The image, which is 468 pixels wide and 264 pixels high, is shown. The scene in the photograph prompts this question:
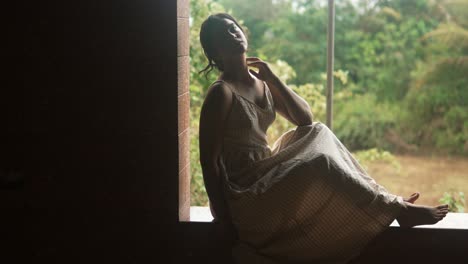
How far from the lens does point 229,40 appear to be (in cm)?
233

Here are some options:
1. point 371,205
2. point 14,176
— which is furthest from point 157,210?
point 371,205

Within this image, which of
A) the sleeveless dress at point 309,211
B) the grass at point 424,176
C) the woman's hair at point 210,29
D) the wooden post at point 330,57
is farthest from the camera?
the grass at point 424,176

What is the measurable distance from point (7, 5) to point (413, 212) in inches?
60.6

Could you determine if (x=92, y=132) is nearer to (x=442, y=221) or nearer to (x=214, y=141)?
(x=214, y=141)

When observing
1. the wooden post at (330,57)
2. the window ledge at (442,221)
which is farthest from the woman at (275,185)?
the wooden post at (330,57)

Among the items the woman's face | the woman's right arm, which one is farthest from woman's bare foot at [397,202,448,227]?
the woman's face

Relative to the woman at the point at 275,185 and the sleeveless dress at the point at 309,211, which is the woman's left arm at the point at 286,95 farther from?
the sleeveless dress at the point at 309,211

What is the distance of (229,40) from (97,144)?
0.59 m

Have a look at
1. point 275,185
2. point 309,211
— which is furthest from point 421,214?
point 275,185

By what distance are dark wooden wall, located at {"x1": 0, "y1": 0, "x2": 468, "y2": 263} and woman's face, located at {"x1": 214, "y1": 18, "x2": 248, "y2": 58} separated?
0.16 meters

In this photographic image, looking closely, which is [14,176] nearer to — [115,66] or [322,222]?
[115,66]

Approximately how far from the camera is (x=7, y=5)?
2.34 m

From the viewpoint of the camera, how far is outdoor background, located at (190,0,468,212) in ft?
22.5

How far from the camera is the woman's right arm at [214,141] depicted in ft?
7.49
